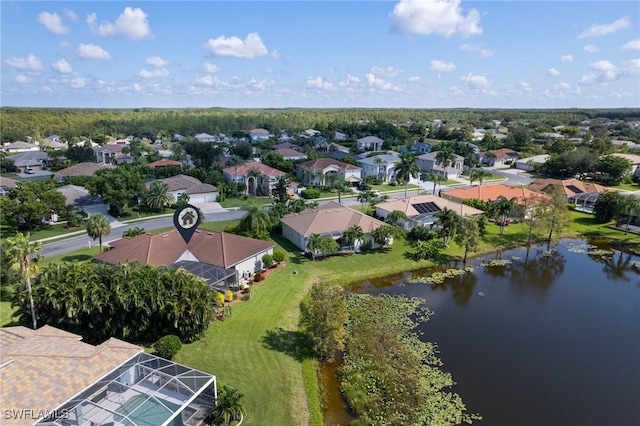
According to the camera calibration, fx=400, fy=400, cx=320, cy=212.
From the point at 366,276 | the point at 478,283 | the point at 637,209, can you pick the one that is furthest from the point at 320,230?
the point at 637,209

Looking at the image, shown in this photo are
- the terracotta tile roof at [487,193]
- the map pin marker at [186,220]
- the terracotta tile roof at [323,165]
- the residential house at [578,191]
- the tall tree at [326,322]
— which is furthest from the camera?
the terracotta tile roof at [323,165]

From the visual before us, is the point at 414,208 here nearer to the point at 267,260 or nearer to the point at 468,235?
the point at 468,235

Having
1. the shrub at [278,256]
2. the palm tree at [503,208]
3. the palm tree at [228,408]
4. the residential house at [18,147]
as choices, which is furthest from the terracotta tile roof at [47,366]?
the residential house at [18,147]

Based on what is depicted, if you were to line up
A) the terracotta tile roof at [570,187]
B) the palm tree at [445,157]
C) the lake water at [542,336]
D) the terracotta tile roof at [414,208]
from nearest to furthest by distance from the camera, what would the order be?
the lake water at [542,336] < the terracotta tile roof at [414,208] < the terracotta tile roof at [570,187] < the palm tree at [445,157]

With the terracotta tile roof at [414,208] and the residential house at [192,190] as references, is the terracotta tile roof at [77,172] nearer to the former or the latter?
the residential house at [192,190]

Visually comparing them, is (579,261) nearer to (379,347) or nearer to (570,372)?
(570,372)
